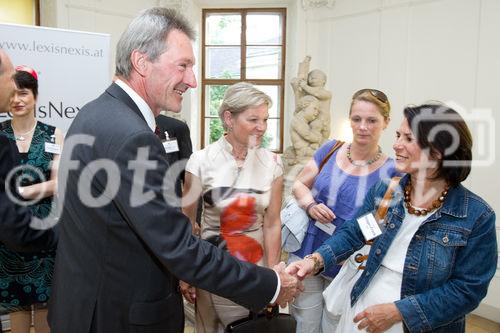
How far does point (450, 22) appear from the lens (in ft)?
18.3

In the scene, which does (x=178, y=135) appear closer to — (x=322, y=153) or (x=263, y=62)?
(x=322, y=153)

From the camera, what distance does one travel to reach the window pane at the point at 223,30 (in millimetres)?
7969

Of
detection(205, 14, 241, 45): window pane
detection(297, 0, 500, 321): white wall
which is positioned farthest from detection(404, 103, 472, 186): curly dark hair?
detection(205, 14, 241, 45): window pane

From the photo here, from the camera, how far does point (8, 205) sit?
138cm

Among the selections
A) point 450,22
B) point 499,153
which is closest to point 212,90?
point 450,22

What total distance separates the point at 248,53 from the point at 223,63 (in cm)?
49

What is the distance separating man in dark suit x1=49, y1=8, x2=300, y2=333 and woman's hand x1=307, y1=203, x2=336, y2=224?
75cm

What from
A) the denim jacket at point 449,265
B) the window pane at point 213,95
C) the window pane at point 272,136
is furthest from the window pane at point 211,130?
the denim jacket at point 449,265

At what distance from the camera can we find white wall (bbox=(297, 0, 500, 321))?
501 centimetres

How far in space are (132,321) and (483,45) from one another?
5292 millimetres

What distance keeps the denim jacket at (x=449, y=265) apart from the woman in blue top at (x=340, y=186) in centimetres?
55

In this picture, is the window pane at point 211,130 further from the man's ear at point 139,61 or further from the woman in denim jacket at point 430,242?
the man's ear at point 139,61

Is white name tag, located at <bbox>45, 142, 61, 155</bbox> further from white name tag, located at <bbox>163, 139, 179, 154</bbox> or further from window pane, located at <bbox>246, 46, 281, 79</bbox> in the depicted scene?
window pane, located at <bbox>246, 46, 281, 79</bbox>

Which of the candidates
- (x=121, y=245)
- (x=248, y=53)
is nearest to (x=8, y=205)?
(x=121, y=245)
